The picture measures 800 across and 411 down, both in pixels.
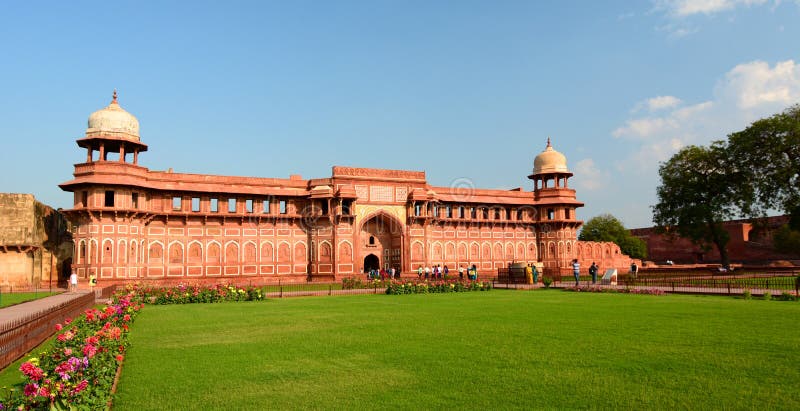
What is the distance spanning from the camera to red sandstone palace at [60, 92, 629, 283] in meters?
30.6

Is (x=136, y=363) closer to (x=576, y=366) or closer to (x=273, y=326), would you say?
(x=273, y=326)

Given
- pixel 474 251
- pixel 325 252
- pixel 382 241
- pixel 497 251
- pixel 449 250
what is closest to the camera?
pixel 325 252

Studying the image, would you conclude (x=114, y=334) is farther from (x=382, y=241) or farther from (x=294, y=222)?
(x=382, y=241)

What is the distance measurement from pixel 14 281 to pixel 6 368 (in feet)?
85.4

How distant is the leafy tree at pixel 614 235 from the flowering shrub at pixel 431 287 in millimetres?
42159

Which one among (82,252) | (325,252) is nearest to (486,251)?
(325,252)

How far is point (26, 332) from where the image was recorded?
33.4ft

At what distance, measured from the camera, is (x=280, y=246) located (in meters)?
35.7

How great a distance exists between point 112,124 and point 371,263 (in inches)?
731

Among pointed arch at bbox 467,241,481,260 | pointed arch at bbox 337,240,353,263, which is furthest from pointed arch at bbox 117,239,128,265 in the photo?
pointed arch at bbox 467,241,481,260

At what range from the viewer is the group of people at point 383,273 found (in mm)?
34281

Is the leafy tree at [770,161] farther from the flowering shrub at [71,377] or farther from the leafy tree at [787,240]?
the flowering shrub at [71,377]

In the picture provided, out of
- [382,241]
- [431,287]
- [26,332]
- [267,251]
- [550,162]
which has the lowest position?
[431,287]

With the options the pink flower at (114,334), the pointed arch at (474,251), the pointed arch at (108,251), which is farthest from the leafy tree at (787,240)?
the pink flower at (114,334)
